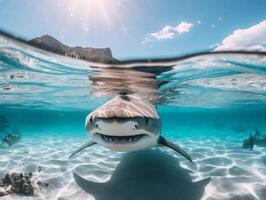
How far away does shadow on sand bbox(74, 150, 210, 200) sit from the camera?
20.8 ft

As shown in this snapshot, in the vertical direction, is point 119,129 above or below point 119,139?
above

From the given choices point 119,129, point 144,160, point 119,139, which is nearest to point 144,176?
point 144,160

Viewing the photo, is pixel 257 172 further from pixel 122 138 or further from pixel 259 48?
pixel 122 138

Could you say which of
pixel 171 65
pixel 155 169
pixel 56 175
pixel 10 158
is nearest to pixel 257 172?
pixel 155 169

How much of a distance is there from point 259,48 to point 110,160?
801 centimetres

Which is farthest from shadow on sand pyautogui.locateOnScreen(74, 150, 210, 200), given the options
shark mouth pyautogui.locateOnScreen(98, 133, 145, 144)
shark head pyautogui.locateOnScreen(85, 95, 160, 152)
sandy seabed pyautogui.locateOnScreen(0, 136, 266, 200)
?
shark mouth pyautogui.locateOnScreen(98, 133, 145, 144)

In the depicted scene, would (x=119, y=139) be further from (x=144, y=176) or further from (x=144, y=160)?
(x=144, y=160)

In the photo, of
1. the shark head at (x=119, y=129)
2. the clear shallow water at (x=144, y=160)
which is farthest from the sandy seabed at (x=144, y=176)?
the shark head at (x=119, y=129)

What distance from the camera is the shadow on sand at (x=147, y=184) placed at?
634cm

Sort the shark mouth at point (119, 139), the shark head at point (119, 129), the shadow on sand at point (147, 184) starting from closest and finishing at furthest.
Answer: the shark head at point (119, 129), the shark mouth at point (119, 139), the shadow on sand at point (147, 184)

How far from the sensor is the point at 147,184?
7152mm

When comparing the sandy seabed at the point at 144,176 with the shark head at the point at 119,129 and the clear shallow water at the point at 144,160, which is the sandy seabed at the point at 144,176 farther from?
the shark head at the point at 119,129

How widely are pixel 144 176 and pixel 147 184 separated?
2.33ft

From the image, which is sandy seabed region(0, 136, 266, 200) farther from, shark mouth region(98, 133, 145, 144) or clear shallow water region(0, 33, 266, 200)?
shark mouth region(98, 133, 145, 144)
